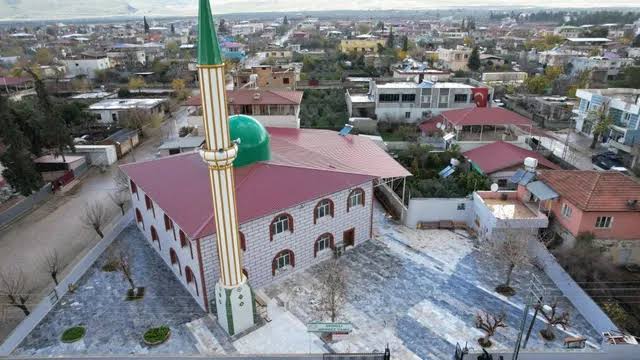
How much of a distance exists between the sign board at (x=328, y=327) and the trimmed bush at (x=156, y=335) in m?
6.91

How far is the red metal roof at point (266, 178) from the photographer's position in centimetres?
2123

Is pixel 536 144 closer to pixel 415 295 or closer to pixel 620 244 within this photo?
pixel 620 244

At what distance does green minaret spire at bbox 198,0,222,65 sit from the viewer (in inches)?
575

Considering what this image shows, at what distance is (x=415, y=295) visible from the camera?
22203mm

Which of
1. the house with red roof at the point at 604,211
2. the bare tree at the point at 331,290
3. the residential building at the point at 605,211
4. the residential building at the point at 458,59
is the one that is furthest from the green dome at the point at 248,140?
the residential building at the point at 458,59

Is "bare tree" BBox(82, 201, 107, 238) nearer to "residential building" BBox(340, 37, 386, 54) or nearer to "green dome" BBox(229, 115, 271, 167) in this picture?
"green dome" BBox(229, 115, 271, 167)

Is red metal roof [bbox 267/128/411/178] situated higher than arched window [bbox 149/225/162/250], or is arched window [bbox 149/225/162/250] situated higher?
red metal roof [bbox 267/128/411/178]

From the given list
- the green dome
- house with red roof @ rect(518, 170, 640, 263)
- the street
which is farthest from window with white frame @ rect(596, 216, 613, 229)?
the street

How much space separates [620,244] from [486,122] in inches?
842

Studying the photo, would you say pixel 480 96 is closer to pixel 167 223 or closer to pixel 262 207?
pixel 262 207

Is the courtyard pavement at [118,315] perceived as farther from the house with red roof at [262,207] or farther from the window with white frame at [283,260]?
the window with white frame at [283,260]

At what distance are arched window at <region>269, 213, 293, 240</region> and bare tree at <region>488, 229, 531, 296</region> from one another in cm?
1173

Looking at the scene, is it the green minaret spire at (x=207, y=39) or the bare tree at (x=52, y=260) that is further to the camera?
the bare tree at (x=52, y=260)

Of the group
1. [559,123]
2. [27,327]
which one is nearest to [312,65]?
[559,123]
